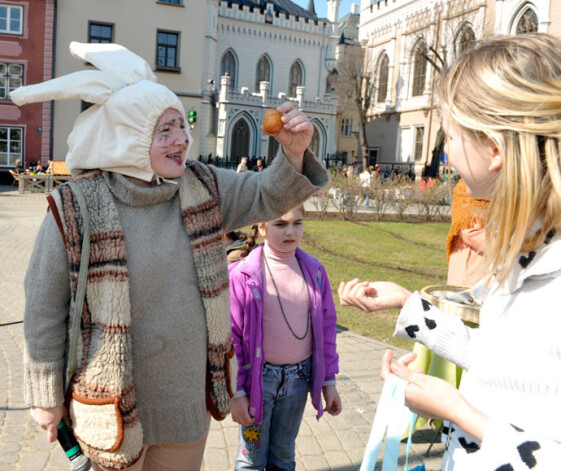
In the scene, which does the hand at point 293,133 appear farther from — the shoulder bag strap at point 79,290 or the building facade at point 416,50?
the building facade at point 416,50

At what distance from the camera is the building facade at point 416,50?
31469mm

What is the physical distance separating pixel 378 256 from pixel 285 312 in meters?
8.91

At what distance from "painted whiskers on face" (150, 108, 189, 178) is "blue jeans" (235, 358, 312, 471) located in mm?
1211

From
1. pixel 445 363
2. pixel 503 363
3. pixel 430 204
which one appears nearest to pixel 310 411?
pixel 445 363

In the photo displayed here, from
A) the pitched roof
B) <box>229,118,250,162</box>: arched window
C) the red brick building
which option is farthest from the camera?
the pitched roof

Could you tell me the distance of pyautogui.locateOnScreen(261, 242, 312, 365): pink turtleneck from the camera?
9.11 ft

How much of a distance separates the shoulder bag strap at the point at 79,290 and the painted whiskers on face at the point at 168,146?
0.97 ft

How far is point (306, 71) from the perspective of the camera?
43.8 m

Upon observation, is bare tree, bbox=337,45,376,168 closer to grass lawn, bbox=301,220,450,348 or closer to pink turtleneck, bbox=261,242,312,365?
grass lawn, bbox=301,220,450,348

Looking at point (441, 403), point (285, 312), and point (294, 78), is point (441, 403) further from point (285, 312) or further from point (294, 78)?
point (294, 78)

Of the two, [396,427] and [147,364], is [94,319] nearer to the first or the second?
[147,364]

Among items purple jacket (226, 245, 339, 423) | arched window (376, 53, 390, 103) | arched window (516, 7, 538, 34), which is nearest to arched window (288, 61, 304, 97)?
arched window (376, 53, 390, 103)

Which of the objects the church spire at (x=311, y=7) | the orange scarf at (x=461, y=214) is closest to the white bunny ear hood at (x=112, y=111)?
the orange scarf at (x=461, y=214)

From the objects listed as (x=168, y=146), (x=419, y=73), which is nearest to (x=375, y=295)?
(x=168, y=146)
